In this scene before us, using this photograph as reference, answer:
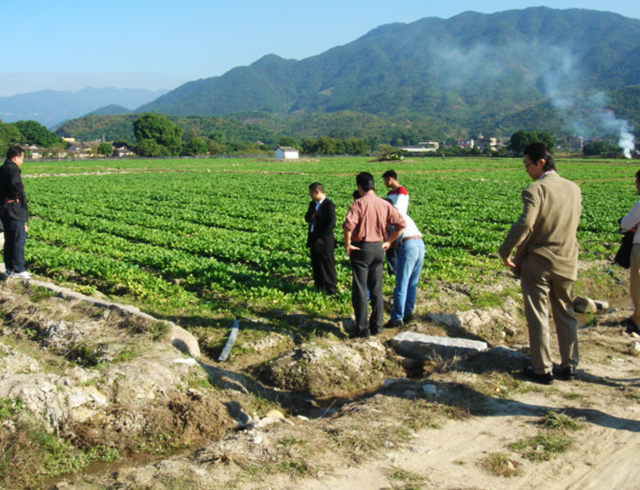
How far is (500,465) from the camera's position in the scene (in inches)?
167

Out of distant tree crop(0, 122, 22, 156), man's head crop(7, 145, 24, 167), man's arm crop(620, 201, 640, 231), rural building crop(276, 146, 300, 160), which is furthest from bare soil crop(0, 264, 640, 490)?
distant tree crop(0, 122, 22, 156)

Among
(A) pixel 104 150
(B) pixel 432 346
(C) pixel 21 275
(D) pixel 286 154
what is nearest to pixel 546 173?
(B) pixel 432 346

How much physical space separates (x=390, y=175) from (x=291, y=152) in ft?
330

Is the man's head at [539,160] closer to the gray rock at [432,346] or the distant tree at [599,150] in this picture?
the gray rock at [432,346]

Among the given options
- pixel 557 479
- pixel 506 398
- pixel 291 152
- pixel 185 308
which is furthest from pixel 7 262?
pixel 291 152

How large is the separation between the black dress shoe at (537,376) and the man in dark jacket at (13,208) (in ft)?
25.7

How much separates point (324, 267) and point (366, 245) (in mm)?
2204

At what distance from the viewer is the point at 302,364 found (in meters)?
6.59

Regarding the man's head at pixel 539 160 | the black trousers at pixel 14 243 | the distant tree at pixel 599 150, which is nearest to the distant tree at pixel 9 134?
the distant tree at pixel 599 150

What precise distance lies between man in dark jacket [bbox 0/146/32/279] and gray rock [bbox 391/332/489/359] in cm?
640

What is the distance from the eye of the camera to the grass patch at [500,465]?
4156mm

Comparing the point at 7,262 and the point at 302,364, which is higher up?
the point at 7,262

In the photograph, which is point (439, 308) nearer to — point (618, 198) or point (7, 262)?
point (7, 262)

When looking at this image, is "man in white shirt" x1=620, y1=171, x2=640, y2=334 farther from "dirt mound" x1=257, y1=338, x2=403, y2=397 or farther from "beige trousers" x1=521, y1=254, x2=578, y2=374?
"dirt mound" x1=257, y1=338, x2=403, y2=397
